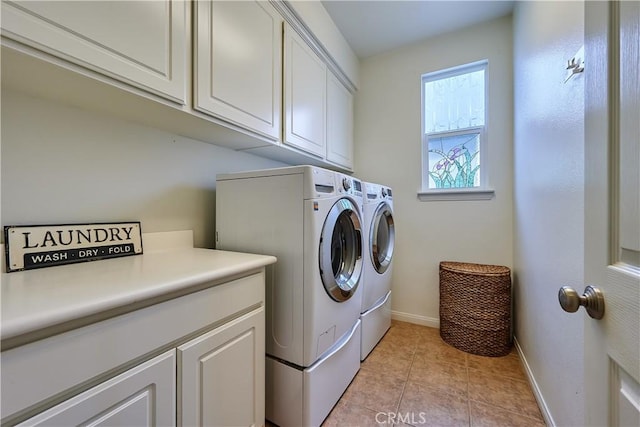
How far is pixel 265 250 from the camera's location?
1.25m

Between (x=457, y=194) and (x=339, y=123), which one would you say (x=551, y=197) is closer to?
(x=457, y=194)

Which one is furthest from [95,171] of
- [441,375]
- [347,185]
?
[441,375]

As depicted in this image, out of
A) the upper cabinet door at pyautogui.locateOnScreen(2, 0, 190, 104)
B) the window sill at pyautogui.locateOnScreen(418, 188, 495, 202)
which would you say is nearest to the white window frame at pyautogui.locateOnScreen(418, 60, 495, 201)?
the window sill at pyautogui.locateOnScreen(418, 188, 495, 202)

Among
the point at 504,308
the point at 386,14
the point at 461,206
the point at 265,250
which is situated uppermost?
the point at 386,14

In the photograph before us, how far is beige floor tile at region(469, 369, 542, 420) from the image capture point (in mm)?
1367

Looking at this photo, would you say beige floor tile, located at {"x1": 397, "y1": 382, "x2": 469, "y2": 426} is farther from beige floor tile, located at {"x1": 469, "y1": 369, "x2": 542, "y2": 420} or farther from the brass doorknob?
the brass doorknob

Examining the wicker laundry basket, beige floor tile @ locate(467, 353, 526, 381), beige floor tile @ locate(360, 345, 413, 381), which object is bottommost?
beige floor tile @ locate(360, 345, 413, 381)

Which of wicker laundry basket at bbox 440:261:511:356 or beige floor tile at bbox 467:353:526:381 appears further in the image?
wicker laundry basket at bbox 440:261:511:356

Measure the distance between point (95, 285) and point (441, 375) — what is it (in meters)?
1.87

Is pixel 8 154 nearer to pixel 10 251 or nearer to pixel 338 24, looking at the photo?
pixel 10 251

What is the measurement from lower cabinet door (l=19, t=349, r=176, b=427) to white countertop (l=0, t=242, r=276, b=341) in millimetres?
177

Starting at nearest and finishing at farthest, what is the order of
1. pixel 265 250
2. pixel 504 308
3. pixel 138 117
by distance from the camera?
pixel 138 117 < pixel 265 250 < pixel 504 308

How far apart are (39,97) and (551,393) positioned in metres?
2.46

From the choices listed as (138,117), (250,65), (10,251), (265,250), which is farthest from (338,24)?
(10,251)
